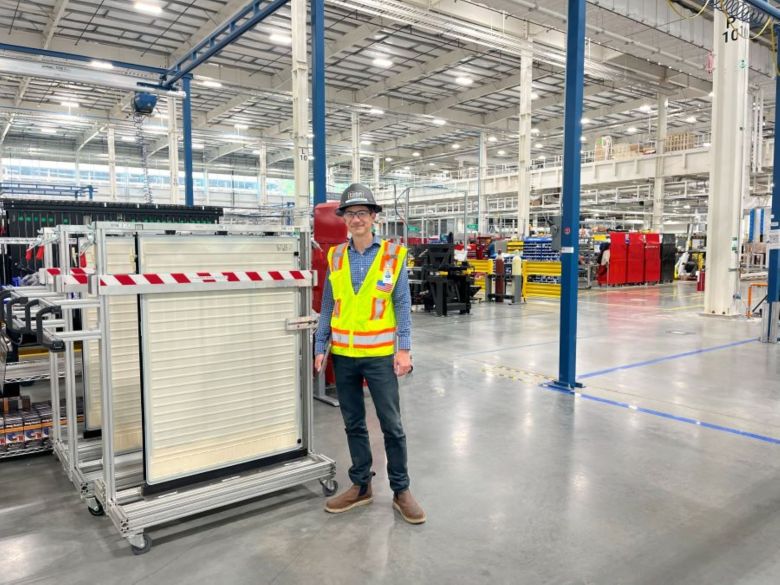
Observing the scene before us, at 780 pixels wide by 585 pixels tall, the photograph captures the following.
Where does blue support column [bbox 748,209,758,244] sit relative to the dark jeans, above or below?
above

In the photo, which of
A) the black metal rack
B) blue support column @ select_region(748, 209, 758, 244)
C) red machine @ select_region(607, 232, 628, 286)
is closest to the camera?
the black metal rack

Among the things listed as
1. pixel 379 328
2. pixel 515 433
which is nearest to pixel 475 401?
pixel 515 433

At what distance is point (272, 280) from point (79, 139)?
32.0 m

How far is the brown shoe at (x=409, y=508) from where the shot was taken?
3170mm

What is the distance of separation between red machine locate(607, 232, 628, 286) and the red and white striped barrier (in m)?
19.9

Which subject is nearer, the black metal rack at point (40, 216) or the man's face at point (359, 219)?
the man's face at point (359, 219)

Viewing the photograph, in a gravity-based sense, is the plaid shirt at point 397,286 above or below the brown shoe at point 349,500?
above

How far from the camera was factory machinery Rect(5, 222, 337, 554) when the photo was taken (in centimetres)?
302

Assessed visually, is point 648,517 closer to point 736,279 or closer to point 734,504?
point 734,504

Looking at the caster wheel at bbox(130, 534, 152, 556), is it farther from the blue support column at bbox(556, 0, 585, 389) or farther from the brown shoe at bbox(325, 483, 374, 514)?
the blue support column at bbox(556, 0, 585, 389)

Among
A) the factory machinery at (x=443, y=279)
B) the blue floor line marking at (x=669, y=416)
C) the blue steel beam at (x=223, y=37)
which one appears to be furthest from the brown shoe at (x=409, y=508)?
the factory machinery at (x=443, y=279)

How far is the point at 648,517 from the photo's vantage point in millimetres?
3258

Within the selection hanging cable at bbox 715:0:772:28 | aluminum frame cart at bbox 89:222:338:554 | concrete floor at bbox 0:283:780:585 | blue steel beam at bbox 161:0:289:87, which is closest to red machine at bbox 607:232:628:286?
hanging cable at bbox 715:0:772:28

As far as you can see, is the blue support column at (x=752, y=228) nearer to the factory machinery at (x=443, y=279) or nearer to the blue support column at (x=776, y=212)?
the blue support column at (x=776, y=212)
